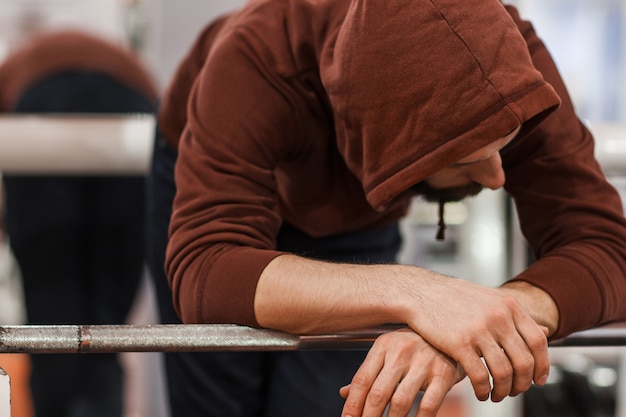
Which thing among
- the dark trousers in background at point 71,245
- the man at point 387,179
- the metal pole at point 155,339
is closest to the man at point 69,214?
the dark trousers in background at point 71,245

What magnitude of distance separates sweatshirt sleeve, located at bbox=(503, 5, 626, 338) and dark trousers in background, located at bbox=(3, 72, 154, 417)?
951 millimetres

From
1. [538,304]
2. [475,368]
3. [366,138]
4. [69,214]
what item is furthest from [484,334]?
[69,214]

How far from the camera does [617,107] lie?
147 inches

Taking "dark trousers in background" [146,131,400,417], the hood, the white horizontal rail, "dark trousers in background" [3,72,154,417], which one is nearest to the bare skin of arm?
the hood

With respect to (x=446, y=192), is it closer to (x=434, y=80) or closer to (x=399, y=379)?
(x=434, y=80)

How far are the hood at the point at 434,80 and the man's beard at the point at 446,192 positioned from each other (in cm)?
13

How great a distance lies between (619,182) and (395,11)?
956 millimetres

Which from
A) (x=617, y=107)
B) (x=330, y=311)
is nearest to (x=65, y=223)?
(x=330, y=311)

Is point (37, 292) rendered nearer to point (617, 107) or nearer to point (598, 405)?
point (598, 405)

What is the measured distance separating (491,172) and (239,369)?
52 cm

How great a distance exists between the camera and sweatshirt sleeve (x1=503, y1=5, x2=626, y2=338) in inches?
36.6

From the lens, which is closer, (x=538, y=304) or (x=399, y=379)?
(x=399, y=379)

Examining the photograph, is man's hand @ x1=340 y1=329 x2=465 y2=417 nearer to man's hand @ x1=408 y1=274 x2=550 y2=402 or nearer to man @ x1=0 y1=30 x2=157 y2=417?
man's hand @ x1=408 y1=274 x2=550 y2=402

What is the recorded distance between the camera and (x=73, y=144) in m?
1.36
